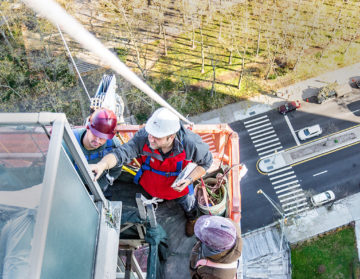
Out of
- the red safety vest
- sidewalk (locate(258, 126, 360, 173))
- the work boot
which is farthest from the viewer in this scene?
sidewalk (locate(258, 126, 360, 173))

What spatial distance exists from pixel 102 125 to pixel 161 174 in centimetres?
219

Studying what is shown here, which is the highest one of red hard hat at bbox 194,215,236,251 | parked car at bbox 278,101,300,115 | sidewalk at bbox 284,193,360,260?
parked car at bbox 278,101,300,115

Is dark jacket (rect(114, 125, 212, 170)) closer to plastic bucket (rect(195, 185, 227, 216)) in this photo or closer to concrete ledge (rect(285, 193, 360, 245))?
plastic bucket (rect(195, 185, 227, 216))

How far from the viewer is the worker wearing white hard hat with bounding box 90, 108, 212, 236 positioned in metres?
8.63

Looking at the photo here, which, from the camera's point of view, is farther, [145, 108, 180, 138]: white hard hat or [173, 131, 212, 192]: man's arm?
[173, 131, 212, 192]: man's arm

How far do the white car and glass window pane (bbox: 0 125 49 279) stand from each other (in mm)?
35412

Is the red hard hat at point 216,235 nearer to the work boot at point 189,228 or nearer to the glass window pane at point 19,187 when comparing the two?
the work boot at point 189,228

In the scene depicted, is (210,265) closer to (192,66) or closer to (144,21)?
(192,66)

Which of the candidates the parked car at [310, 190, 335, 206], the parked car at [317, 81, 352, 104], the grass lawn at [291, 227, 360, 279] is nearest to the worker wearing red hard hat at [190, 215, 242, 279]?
the grass lawn at [291, 227, 360, 279]

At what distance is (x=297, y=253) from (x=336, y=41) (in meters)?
24.9

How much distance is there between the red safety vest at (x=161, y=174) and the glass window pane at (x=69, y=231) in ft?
12.6

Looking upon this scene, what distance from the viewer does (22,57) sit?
39.0 meters

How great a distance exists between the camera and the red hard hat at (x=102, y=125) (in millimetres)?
9945

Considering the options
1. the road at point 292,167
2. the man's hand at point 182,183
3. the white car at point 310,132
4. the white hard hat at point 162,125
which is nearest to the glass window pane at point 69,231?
the white hard hat at point 162,125
